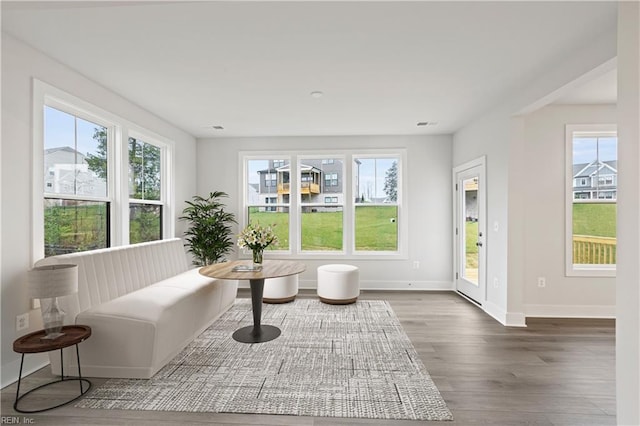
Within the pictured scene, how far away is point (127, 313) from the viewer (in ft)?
8.00

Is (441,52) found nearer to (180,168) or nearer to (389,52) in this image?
(389,52)

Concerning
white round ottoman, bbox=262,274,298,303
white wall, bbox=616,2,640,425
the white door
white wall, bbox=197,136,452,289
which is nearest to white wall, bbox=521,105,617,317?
the white door

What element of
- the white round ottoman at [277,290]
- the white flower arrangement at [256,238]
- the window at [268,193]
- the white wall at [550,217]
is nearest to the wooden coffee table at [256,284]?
the white flower arrangement at [256,238]

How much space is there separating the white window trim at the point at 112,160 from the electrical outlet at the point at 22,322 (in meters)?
0.45

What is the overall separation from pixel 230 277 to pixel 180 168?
2.76m

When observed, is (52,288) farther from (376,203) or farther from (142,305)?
(376,203)

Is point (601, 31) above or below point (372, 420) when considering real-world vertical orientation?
above

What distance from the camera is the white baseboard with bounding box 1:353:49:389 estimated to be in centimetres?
231

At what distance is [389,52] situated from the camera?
2533mm

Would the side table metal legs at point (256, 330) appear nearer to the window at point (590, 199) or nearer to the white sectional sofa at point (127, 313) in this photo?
the white sectional sofa at point (127, 313)

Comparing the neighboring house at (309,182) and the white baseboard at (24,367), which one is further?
the neighboring house at (309,182)

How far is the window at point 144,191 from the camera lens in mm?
3963

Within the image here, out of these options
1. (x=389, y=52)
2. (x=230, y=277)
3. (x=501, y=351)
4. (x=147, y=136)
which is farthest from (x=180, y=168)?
(x=501, y=351)

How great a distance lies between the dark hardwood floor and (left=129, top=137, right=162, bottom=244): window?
1.98 metres
